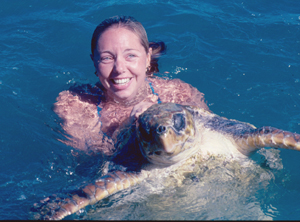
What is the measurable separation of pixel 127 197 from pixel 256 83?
280 centimetres

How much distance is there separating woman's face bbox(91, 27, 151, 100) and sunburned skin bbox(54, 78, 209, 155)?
31 centimetres

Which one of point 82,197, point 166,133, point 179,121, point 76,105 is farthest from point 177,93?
point 82,197

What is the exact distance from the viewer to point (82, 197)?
230 centimetres

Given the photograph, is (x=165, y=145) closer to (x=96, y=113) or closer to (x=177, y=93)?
(x=96, y=113)

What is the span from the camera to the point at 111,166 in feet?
9.30

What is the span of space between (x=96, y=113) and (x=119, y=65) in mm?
751

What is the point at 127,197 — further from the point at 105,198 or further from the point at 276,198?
the point at 276,198

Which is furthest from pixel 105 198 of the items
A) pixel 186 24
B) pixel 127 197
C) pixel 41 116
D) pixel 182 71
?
pixel 186 24

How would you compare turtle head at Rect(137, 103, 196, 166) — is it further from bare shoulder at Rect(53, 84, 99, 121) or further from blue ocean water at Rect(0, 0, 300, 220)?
bare shoulder at Rect(53, 84, 99, 121)

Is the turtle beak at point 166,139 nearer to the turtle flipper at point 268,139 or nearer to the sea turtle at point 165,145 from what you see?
the sea turtle at point 165,145

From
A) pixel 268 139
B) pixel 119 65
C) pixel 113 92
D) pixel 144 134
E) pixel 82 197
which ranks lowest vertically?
pixel 82 197

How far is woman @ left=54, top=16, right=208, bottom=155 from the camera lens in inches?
120

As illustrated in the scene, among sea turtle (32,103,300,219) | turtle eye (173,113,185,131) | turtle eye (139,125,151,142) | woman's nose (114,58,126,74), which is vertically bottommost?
sea turtle (32,103,300,219)

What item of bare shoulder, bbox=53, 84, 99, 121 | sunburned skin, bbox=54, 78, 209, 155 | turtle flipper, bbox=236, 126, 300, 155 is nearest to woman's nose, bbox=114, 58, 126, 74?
sunburned skin, bbox=54, 78, 209, 155
